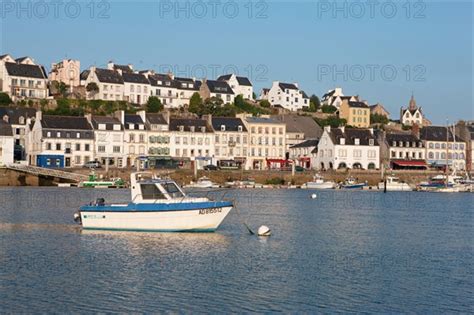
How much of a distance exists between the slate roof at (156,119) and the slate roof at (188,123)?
142cm

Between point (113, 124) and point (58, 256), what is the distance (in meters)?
66.5

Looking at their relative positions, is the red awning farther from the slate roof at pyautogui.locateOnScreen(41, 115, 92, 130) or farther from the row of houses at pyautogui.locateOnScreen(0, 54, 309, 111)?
the slate roof at pyautogui.locateOnScreen(41, 115, 92, 130)

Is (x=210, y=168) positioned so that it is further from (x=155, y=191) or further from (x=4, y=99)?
(x=155, y=191)

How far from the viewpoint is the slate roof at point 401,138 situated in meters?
109

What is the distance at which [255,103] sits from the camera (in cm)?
13225

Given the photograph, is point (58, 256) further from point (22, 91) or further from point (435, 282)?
point (22, 91)

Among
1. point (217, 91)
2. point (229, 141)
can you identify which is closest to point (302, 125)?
point (217, 91)

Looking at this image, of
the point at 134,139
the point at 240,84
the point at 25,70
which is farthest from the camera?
the point at 240,84

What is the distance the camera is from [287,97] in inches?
5600

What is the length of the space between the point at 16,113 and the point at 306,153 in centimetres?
4014

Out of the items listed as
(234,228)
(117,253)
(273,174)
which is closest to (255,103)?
(273,174)

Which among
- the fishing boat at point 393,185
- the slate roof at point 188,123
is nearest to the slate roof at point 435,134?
the fishing boat at point 393,185

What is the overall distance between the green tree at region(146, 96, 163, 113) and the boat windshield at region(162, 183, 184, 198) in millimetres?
75326

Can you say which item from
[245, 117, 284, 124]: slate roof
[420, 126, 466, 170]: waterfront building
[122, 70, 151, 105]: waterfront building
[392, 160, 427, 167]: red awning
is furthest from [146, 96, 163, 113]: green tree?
[420, 126, 466, 170]: waterfront building
